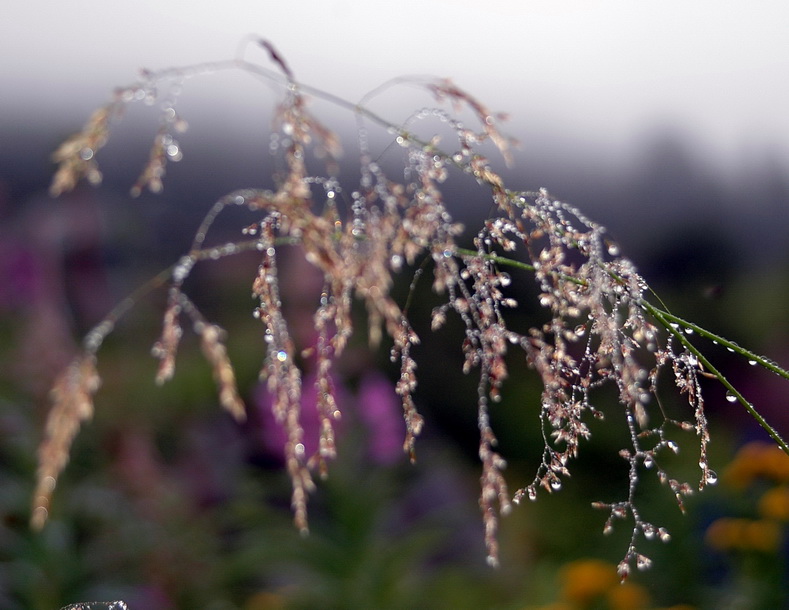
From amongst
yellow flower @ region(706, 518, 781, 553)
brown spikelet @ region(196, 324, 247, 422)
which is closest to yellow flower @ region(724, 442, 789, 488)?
yellow flower @ region(706, 518, 781, 553)

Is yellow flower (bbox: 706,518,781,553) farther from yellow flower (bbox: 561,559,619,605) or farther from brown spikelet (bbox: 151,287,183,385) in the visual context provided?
Answer: brown spikelet (bbox: 151,287,183,385)

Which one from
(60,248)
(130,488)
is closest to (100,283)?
(60,248)

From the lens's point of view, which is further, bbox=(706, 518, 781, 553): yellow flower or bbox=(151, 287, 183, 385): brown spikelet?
bbox=(706, 518, 781, 553): yellow flower

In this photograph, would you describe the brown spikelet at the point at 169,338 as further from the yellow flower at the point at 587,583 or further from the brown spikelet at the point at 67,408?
the yellow flower at the point at 587,583

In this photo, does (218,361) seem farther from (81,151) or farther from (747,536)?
(747,536)

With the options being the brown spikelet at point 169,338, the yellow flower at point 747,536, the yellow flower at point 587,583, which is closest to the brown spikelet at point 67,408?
the brown spikelet at point 169,338

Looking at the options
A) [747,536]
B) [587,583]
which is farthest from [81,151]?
[747,536]

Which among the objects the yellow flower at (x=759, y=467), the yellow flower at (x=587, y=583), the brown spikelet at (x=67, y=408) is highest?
the brown spikelet at (x=67, y=408)

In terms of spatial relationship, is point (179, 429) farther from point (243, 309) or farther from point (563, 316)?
point (563, 316)

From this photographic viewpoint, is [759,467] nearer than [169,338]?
No

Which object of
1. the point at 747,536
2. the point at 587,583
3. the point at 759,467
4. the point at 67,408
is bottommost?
the point at 587,583

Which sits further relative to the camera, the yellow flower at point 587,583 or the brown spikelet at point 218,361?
the yellow flower at point 587,583
